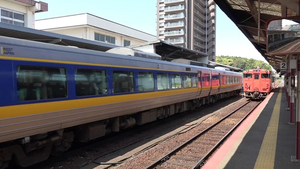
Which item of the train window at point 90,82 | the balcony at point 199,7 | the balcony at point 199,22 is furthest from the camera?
the balcony at point 199,7

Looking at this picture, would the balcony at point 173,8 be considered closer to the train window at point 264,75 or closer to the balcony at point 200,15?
the balcony at point 200,15

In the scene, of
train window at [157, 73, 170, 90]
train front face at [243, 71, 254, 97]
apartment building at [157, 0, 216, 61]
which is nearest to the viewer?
train window at [157, 73, 170, 90]

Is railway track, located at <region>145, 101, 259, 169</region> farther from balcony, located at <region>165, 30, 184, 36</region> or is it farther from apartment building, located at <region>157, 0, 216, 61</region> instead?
balcony, located at <region>165, 30, 184, 36</region>

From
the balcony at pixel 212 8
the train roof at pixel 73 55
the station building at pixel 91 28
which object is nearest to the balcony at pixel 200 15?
the balcony at pixel 212 8

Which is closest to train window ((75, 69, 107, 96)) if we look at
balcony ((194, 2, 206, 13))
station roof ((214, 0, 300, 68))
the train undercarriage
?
the train undercarriage

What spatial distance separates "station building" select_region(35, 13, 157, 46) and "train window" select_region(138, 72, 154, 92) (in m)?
17.9

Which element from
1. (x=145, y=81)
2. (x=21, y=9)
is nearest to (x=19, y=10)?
(x=21, y=9)

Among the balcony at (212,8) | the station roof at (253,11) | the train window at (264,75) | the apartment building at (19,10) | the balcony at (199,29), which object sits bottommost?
the train window at (264,75)

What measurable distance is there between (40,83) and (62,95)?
0.60m

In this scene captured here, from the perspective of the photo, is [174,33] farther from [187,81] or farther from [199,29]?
[187,81]

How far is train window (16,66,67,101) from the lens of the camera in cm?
471

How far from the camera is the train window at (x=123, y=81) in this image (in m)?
7.19

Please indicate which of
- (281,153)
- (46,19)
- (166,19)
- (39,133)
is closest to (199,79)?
(281,153)

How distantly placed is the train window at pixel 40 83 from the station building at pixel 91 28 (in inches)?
811
